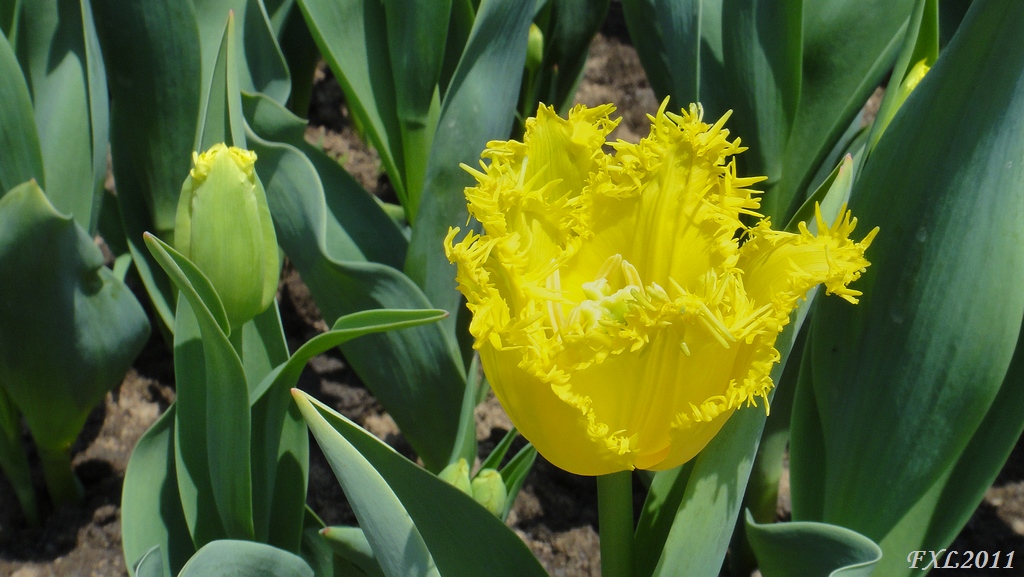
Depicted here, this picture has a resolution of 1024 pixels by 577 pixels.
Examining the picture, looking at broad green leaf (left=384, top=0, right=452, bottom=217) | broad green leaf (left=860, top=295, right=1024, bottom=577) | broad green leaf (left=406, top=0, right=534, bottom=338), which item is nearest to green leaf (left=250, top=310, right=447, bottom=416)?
broad green leaf (left=406, top=0, right=534, bottom=338)

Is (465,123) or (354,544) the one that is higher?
(465,123)

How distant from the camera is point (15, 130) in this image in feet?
3.65

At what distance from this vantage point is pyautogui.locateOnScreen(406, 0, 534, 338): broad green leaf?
1.18 meters

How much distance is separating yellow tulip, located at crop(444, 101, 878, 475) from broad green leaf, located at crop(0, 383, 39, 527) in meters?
0.90

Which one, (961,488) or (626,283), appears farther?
(961,488)

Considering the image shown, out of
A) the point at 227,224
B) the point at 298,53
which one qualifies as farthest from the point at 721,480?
the point at 298,53

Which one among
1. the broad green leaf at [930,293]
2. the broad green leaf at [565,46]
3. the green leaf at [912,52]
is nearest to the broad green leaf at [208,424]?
the broad green leaf at [930,293]

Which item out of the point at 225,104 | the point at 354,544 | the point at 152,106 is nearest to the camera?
the point at 354,544

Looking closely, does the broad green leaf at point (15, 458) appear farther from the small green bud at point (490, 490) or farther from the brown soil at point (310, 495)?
the small green bud at point (490, 490)

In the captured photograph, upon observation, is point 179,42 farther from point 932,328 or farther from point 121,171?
point 932,328

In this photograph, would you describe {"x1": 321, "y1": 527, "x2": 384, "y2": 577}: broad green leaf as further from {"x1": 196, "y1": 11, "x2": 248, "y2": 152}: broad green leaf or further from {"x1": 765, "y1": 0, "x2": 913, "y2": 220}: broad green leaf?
{"x1": 765, "y1": 0, "x2": 913, "y2": 220}: broad green leaf

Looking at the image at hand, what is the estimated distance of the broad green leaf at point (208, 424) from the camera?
2.71ft

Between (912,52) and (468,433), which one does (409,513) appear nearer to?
(468,433)

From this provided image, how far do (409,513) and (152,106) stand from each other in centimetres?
75
